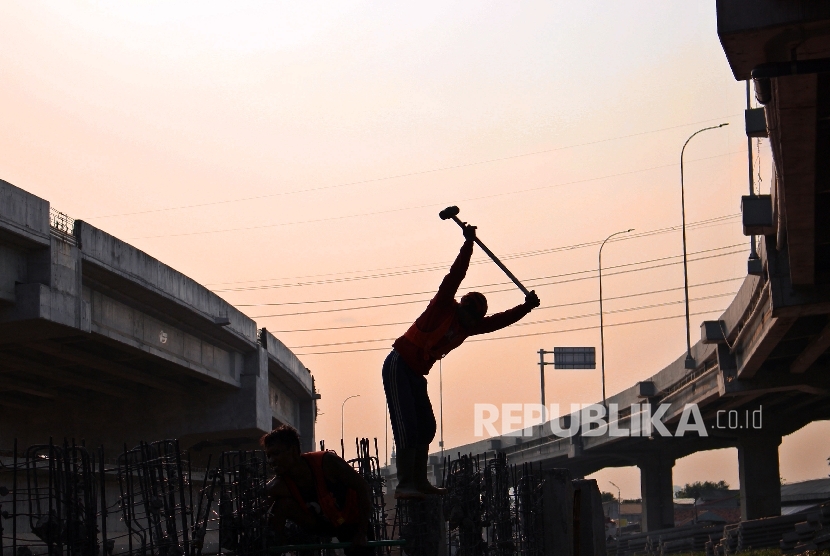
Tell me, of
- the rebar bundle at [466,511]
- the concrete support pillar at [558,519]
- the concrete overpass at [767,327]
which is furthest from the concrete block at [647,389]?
the rebar bundle at [466,511]

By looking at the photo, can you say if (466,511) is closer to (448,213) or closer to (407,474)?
(407,474)

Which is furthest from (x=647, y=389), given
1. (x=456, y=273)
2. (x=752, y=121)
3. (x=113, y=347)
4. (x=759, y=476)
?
(x=456, y=273)

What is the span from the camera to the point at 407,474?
907 centimetres

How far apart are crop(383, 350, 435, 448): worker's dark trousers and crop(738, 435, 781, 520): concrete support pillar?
48.0 meters

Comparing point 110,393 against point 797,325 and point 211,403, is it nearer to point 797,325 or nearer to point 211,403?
point 211,403

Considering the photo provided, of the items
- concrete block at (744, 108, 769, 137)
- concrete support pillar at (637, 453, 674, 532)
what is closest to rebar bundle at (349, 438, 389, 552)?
concrete block at (744, 108, 769, 137)

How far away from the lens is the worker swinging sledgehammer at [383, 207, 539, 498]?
8.91m

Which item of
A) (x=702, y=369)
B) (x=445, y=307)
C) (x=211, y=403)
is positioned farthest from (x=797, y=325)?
(x=445, y=307)

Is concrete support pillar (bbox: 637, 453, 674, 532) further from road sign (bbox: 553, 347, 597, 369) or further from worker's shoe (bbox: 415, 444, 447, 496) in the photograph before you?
worker's shoe (bbox: 415, 444, 447, 496)

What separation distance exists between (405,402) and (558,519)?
408cm

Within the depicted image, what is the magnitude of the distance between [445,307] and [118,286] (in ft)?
71.2

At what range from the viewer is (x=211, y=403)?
40188mm

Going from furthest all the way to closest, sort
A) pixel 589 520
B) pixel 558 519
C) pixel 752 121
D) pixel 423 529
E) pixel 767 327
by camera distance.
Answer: pixel 767 327 < pixel 752 121 < pixel 589 520 < pixel 558 519 < pixel 423 529

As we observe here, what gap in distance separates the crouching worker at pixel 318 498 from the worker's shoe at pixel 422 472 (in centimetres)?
108
